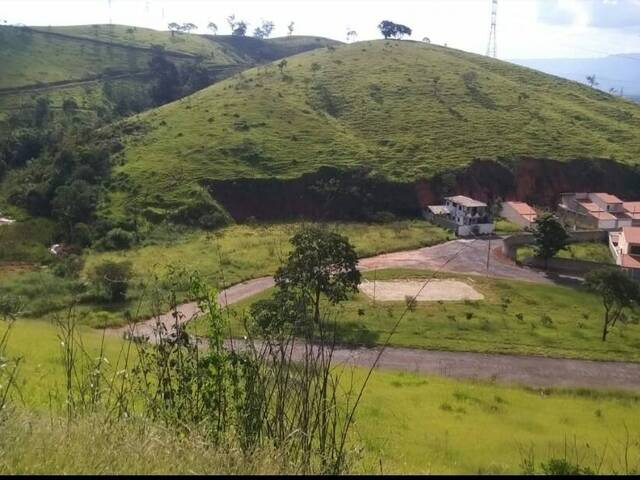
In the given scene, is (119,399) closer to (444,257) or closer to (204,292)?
(204,292)

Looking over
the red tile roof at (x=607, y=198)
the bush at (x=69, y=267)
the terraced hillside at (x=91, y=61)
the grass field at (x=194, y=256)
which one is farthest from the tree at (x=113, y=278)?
the terraced hillside at (x=91, y=61)

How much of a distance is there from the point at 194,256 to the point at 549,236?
2738cm

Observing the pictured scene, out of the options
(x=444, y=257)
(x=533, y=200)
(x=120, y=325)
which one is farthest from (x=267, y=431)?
(x=533, y=200)

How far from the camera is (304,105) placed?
271 feet

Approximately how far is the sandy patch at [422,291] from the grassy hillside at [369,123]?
25.1 m

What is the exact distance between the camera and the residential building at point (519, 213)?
6198 cm

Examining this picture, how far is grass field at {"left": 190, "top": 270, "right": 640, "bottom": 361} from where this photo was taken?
32.2 m

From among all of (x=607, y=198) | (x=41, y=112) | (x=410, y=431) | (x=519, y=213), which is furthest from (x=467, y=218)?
(x=41, y=112)

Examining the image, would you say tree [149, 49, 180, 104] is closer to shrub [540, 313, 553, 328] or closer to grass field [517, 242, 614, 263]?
grass field [517, 242, 614, 263]

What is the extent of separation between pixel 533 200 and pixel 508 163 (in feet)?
17.3

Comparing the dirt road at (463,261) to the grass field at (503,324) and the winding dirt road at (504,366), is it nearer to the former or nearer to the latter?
the grass field at (503,324)

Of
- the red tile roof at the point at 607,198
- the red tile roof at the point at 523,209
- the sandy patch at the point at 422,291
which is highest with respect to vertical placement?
the red tile roof at the point at 607,198

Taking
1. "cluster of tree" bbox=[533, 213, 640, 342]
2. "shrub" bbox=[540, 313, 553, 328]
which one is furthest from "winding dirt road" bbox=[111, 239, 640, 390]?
"shrub" bbox=[540, 313, 553, 328]

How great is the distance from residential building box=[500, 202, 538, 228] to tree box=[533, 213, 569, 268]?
1276cm
